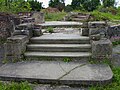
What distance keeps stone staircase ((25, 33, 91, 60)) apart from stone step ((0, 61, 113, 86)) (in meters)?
0.26

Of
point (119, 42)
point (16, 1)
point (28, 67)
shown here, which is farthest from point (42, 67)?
point (16, 1)

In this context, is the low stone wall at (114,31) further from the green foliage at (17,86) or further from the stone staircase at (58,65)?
the green foliage at (17,86)

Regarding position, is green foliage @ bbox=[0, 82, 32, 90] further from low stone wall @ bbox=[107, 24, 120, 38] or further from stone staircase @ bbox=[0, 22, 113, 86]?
low stone wall @ bbox=[107, 24, 120, 38]

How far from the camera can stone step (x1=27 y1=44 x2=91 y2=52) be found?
6328 mm

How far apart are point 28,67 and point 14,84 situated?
3.22 ft

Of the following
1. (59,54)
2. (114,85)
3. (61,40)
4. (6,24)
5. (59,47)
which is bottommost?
(114,85)

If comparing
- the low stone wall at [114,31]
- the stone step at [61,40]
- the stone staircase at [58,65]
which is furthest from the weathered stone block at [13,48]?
the low stone wall at [114,31]

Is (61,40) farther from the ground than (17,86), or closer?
farther from the ground

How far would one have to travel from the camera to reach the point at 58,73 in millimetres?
5051

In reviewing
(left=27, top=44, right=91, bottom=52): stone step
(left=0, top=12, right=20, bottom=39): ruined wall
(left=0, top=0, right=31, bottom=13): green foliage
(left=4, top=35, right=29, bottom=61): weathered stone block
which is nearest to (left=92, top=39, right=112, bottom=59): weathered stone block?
(left=27, top=44, right=91, bottom=52): stone step

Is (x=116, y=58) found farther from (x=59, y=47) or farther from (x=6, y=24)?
(x=6, y=24)

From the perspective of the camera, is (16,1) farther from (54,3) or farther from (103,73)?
(54,3)

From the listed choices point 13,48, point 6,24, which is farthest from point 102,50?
point 6,24

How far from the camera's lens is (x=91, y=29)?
666 cm
